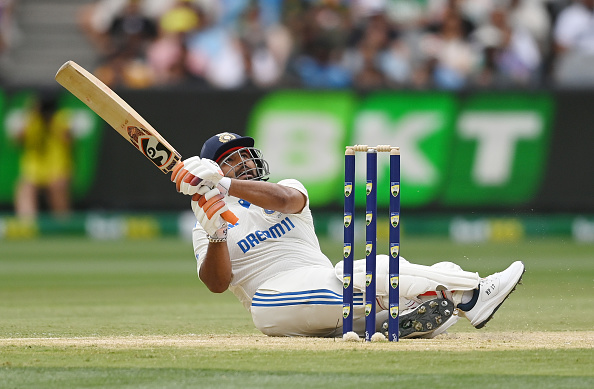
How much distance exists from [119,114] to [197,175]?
26.9 inches

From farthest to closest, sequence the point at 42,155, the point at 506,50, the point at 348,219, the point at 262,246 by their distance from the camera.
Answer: the point at 506,50 < the point at 42,155 < the point at 262,246 < the point at 348,219

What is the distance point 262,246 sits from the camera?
505 centimetres

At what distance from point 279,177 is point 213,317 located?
555cm

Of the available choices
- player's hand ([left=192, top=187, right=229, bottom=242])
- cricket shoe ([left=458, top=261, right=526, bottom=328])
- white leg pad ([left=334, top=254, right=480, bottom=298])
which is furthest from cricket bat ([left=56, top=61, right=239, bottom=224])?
cricket shoe ([left=458, top=261, right=526, bottom=328])

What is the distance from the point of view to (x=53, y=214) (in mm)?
12648

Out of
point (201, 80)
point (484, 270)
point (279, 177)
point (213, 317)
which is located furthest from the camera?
point (201, 80)

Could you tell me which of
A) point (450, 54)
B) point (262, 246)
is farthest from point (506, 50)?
point (262, 246)

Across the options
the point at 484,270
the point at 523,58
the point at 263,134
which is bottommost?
the point at 484,270

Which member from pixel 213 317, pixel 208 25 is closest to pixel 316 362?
pixel 213 317

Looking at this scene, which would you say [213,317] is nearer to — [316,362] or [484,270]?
[316,362]

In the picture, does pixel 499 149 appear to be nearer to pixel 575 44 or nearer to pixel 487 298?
pixel 575 44

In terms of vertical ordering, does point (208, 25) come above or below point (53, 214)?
above

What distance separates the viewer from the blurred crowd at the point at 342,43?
1315 centimetres

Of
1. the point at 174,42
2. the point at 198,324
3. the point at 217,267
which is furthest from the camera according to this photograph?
the point at 174,42
